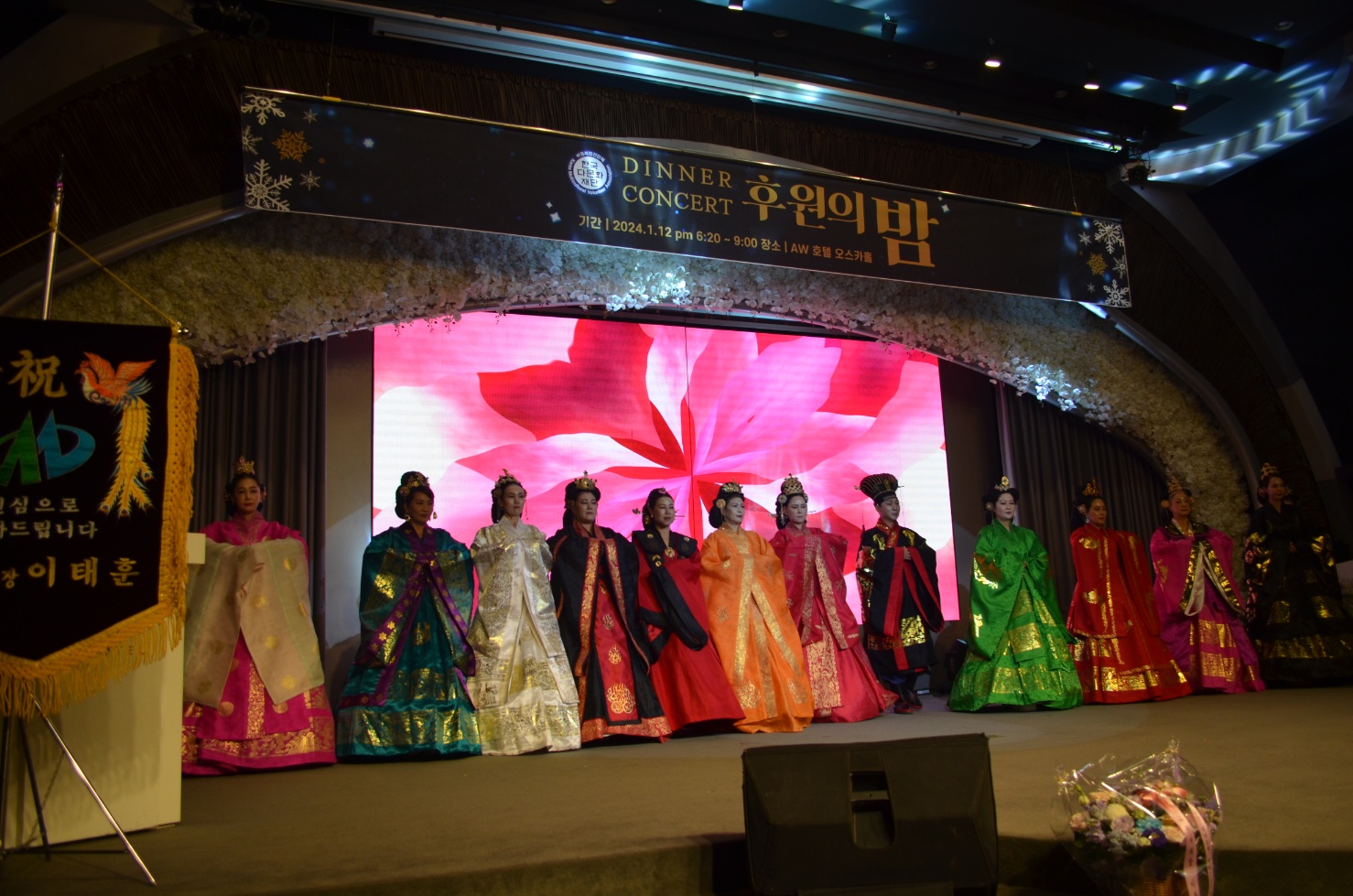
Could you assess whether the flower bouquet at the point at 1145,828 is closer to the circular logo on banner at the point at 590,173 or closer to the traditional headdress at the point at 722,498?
the traditional headdress at the point at 722,498

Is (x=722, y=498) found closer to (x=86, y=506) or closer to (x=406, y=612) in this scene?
(x=406, y=612)

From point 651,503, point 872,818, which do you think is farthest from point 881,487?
point 872,818

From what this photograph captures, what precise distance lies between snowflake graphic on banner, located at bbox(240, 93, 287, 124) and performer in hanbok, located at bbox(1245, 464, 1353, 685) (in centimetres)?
610

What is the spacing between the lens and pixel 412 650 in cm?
496

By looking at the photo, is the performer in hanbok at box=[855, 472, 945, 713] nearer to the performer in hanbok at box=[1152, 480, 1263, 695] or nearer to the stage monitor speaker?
the performer in hanbok at box=[1152, 480, 1263, 695]

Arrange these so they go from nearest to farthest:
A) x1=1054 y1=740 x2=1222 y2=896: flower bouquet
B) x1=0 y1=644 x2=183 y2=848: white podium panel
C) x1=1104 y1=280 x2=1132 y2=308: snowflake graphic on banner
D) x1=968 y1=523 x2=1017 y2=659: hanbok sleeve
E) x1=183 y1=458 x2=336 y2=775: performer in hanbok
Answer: x1=1054 y1=740 x2=1222 y2=896: flower bouquet → x1=0 y1=644 x2=183 y2=848: white podium panel → x1=183 y1=458 x2=336 y2=775: performer in hanbok → x1=968 y1=523 x2=1017 y2=659: hanbok sleeve → x1=1104 y1=280 x2=1132 y2=308: snowflake graphic on banner

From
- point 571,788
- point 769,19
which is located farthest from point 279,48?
point 571,788

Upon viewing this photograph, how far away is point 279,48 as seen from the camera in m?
5.21

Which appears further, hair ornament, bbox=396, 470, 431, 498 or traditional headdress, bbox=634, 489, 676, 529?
traditional headdress, bbox=634, 489, 676, 529

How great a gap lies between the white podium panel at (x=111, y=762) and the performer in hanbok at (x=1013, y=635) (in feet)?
13.9

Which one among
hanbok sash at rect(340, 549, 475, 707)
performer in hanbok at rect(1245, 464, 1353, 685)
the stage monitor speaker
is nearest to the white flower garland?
performer in hanbok at rect(1245, 464, 1353, 685)

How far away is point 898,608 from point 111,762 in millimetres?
4281

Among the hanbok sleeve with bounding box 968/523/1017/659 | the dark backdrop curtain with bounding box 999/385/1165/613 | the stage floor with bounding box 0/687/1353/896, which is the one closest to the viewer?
the stage floor with bounding box 0/687/1353/896

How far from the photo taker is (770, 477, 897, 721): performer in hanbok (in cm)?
Result: 581
